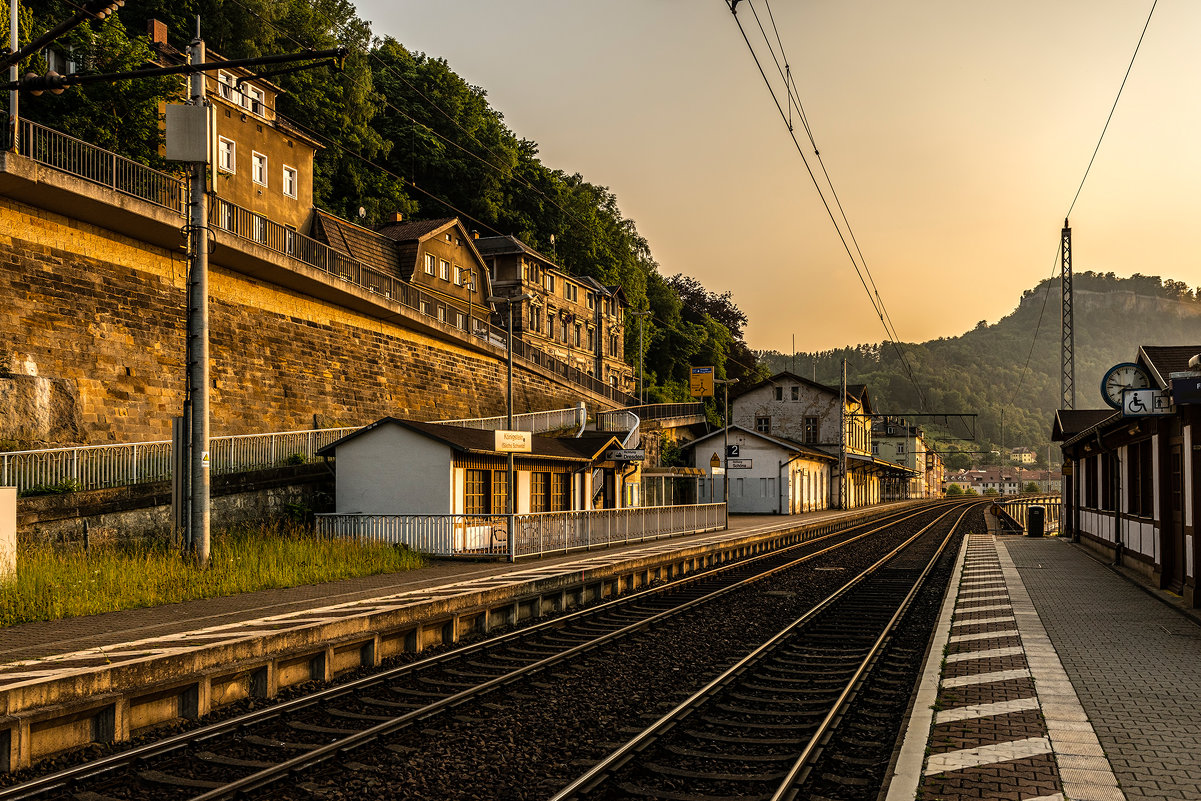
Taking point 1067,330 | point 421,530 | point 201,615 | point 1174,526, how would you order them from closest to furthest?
1. point 201,615
2. point 1174,526
3. point 421,530
4. point 1067,330

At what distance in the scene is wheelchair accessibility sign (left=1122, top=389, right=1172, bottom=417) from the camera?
13.7 metres

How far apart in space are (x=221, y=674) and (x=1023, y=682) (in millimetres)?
7657

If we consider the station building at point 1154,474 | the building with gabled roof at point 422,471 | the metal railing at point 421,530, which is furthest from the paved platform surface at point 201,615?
the station building at point 1154,474

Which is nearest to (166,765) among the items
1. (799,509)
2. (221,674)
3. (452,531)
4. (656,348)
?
(221,674)

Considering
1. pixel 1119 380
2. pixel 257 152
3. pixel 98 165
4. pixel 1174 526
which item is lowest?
pixel 1174 526

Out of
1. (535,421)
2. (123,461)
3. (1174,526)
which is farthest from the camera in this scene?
(535,421)

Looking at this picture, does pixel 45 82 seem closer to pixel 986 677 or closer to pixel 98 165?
pixel 986 677

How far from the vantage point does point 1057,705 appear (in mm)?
8102

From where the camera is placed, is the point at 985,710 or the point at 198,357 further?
the point at 198,357

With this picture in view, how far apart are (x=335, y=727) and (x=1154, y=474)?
14.9 metres

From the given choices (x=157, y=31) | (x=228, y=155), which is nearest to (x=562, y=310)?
(x=228, y=155)

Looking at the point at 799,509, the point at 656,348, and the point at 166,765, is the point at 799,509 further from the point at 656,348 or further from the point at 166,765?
the point at 166,765

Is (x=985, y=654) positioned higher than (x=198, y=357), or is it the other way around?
(x=198, y=357)

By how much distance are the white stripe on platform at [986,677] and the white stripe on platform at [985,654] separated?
83 cm
